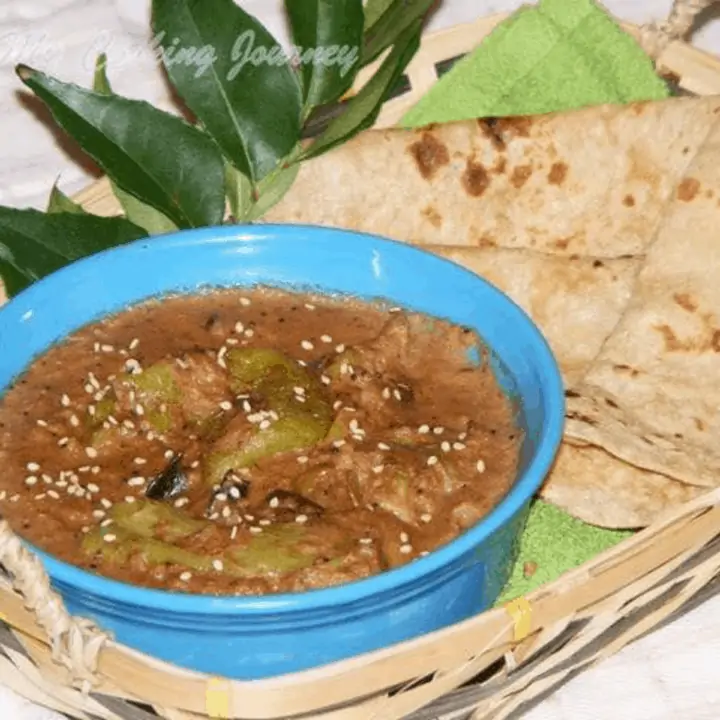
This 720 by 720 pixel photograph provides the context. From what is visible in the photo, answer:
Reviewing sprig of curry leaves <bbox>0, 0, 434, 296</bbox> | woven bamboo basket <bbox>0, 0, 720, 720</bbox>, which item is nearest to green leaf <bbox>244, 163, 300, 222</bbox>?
sprig of curry leaves <bbox>0, 0, 434, 296</bbox>

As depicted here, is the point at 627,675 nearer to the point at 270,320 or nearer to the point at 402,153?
the point at 270,320

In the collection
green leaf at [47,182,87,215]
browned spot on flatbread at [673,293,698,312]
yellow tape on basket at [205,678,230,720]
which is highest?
browned spot on flatbread at [673,293,698,312]

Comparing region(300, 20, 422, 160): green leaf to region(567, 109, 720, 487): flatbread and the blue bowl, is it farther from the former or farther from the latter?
region(567, 109, 720, 487): flatbread

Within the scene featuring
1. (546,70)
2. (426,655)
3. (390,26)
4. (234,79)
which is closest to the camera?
(426,655)

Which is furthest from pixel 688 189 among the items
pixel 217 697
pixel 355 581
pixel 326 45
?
pixel 217 697

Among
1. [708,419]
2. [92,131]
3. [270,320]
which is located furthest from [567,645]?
[92,131]

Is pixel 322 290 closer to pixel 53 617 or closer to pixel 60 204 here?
pixel 60 204
